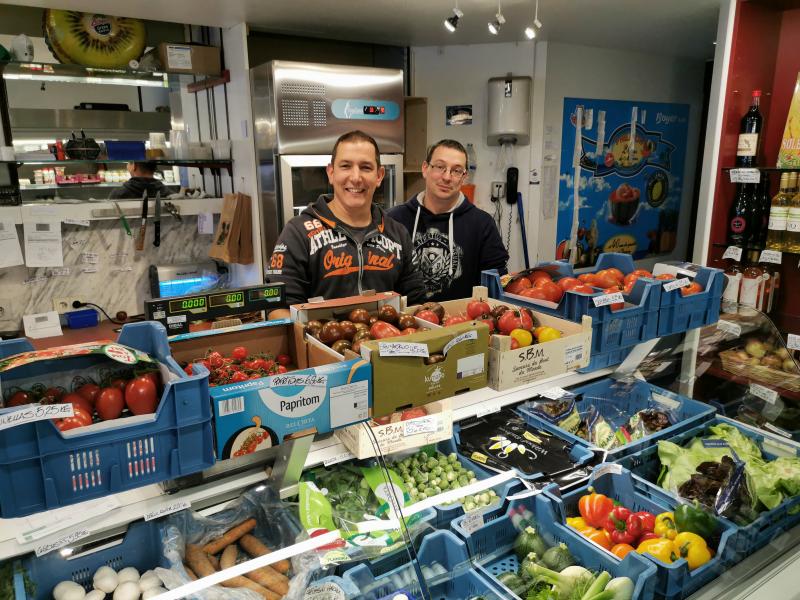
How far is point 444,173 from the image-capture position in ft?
10.6

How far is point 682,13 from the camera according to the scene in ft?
14.1

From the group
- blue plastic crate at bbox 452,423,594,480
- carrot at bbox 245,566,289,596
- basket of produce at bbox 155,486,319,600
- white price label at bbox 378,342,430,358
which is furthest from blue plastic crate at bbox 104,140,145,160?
carrot at bbox 245,566,289,596

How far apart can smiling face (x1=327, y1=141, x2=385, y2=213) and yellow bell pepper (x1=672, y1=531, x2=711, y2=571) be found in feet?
6.03

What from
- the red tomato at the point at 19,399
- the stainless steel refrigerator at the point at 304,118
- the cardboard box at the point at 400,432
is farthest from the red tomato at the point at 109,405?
the stainless steel refrigerator at the point at 304,118

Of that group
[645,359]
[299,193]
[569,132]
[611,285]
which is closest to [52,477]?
[611,285]

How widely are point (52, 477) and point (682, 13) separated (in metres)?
4.79

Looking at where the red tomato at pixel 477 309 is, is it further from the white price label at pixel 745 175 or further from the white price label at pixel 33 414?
the white price label at pixel 745 175

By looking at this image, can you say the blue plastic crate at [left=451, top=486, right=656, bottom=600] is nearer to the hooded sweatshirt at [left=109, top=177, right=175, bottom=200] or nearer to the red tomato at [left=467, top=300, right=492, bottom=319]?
the red tomato at [left=467, top=300, right=492, bottom=319]

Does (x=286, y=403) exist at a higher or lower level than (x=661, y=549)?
higher

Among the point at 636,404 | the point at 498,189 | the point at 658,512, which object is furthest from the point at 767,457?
the point at 498,189

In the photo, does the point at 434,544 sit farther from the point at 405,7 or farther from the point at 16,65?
the point at 16,65

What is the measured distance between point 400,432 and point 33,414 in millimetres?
980

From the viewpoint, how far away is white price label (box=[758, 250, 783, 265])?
359cm

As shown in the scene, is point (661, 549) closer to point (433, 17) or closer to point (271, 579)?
point (271, 579)
